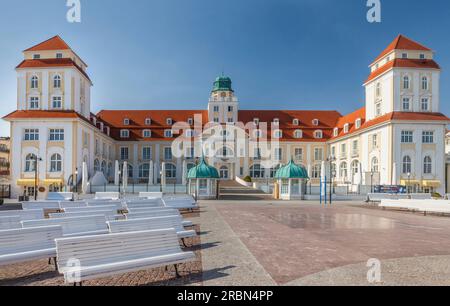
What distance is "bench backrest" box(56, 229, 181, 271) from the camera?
5816 mm

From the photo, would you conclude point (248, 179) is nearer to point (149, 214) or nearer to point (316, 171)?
point (316, 171)

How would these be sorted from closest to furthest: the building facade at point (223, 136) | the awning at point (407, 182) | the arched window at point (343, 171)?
the building facade at point (223, 136) < the awning at point (407, 182) < the arched window at point (343, 171)

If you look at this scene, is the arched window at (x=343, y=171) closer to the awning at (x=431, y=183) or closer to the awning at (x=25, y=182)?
the awning at (x=431, y=183)

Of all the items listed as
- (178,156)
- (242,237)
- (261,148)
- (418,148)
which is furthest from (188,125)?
(242,237)

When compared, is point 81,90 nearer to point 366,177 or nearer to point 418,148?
point 366,177

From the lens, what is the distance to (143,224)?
8586 millimetres

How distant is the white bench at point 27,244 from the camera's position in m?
6.74

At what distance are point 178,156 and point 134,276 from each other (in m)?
51.6

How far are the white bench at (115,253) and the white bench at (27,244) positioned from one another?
155 cm

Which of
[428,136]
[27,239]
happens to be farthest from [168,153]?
[27,239]

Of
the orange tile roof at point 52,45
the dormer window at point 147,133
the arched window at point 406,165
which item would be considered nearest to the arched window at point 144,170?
the dormer window at point 147,133

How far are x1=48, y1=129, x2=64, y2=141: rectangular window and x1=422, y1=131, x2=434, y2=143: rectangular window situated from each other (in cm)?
4195

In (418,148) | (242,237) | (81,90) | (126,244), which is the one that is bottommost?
(242,237)

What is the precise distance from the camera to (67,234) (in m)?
8.63
